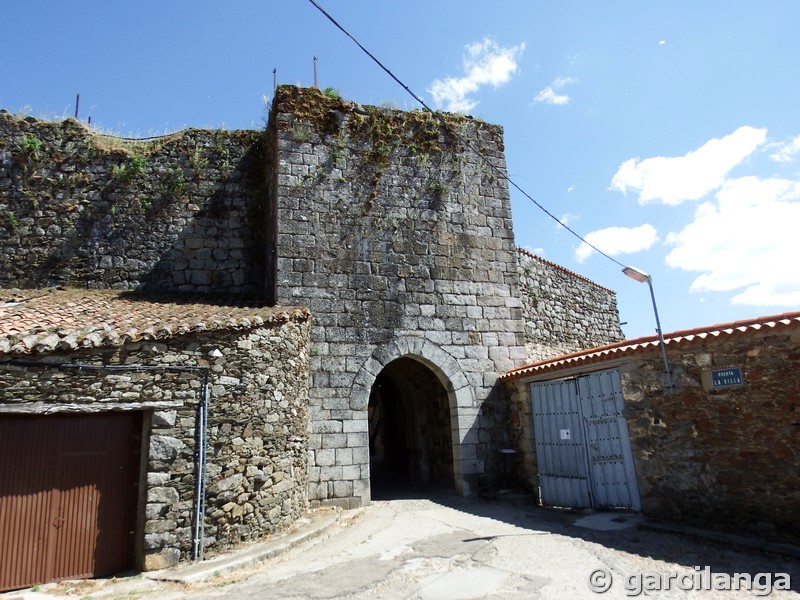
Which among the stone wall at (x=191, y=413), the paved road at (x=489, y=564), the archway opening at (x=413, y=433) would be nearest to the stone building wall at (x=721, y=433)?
the paved road at (x=489, y=564)

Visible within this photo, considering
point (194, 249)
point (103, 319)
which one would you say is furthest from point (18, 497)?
point (194, 249)

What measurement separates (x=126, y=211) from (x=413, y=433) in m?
7.70

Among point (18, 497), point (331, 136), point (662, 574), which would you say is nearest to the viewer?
point (662, 574)

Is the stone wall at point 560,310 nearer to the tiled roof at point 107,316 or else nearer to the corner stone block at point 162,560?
the tiled roof at point 107,316

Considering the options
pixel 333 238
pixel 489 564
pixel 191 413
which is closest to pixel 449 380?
pixel 333 238

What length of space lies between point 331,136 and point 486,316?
4.69m

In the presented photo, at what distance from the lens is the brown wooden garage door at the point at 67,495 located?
212 inches

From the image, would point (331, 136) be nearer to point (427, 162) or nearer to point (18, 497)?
point (427, 162)

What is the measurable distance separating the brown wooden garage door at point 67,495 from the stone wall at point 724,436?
645cm

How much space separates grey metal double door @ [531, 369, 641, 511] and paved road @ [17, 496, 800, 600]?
468 mm

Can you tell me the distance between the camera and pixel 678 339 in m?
6.84

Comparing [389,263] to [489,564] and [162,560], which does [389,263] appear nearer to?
[489,564]

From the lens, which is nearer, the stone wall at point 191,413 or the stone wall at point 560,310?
the stone wall at point 191,413

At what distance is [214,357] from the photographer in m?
6.58
